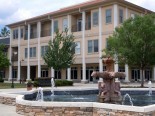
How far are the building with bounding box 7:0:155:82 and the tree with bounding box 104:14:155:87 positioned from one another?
28.8 feet

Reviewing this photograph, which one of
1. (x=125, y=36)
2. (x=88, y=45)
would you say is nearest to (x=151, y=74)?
(x=88, y=45)

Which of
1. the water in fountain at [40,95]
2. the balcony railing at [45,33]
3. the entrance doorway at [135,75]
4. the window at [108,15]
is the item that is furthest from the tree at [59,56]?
the water in fountain at [40,95]

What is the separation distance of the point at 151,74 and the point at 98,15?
43.5ft

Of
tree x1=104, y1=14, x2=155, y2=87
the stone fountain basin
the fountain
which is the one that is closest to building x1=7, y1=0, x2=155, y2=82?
tree x1=104, y1=14, x2=155, y2=87

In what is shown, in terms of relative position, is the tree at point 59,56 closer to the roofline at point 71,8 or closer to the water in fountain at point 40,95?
the roofline at point 71,8

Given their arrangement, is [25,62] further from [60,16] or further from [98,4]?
[98,4]

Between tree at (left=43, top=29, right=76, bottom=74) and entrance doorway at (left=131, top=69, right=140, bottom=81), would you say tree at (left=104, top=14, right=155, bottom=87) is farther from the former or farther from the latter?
entrance doorway at (left=131, top=69, right=140, bottom=81)

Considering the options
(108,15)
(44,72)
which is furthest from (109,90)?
(44,72)

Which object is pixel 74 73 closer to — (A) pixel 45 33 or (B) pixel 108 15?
(A) pixel 45 33

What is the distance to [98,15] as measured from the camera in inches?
1751

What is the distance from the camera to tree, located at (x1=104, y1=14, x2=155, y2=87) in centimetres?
3069

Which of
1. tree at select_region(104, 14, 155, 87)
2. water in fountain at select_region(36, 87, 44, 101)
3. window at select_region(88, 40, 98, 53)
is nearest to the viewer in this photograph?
water in fountain at select_region(36, 87, 44, 101)

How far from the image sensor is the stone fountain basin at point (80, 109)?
977 cm

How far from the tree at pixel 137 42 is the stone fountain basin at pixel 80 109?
19.9m
